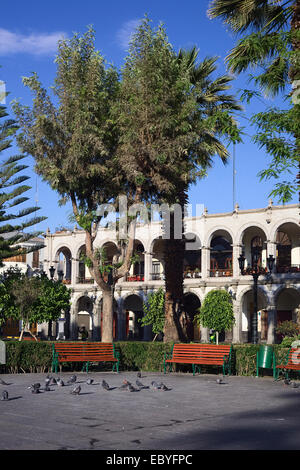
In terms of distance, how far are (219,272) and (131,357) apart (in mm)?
29773

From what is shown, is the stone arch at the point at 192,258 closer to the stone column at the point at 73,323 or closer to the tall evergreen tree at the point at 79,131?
the stone column at the point at 73,323

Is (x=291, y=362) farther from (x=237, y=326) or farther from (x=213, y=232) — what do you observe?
(x=213, y=232)

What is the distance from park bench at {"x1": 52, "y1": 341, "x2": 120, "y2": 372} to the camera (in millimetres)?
15477

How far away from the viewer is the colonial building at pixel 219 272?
142 ft

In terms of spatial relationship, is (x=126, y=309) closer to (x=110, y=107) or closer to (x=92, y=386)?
(x=110, y=107)

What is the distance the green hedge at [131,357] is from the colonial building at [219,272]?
80.2 feet

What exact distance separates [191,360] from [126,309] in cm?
3803

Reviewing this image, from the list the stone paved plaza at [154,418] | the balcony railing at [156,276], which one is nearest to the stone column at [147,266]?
the balcony railing at [156,276]

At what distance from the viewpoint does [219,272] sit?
A: 46.8 meters

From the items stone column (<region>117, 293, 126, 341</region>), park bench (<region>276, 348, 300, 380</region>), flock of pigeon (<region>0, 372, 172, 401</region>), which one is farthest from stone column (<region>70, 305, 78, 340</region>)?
flock of pigeon (<region>0, 372, 172, 401</region>)

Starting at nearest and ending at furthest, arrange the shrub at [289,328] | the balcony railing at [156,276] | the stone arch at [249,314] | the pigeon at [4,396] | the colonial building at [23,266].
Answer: the pigeon at [4,396] → the shrub at [289,328] → the stone arch at [249,314] → the balcony railing at [156,276] → the colonial building at [23,266]

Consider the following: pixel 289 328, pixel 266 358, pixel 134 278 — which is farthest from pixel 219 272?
pixel 266 358
